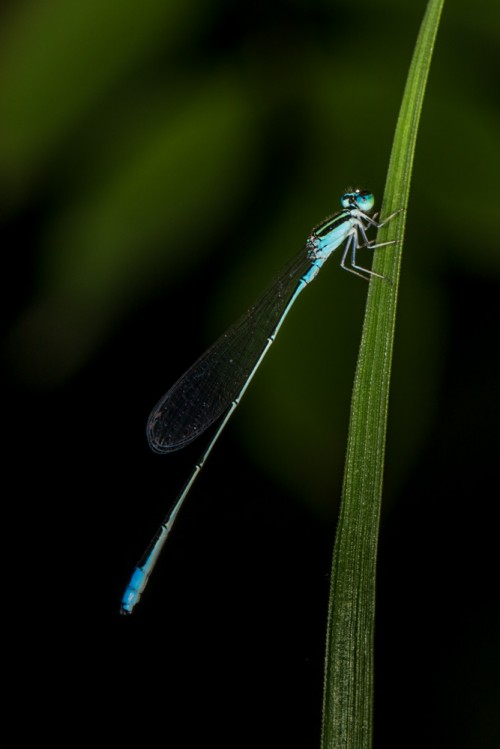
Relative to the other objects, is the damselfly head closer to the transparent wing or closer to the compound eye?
the compound eye

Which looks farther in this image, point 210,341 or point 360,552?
point 210,341

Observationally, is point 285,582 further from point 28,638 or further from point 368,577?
point 368,577

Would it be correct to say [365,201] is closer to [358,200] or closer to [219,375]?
[358,200]

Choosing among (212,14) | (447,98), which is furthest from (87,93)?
(447,98)

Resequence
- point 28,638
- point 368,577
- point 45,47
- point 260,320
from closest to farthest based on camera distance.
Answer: point 368,577 → point 45,47 → point 260,320 → point 28,638

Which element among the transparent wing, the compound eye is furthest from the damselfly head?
the transparent wing

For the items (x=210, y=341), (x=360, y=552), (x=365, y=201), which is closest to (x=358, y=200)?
(x=365, y=201)

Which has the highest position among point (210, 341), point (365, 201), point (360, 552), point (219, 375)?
point (365, 201)
